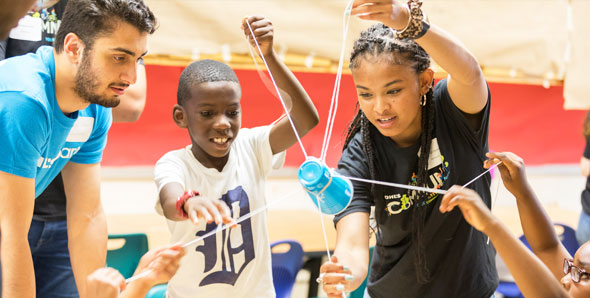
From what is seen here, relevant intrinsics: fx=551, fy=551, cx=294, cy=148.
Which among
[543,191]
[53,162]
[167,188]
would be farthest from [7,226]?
[543,191]

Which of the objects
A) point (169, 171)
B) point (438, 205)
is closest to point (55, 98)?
point (169, 171)

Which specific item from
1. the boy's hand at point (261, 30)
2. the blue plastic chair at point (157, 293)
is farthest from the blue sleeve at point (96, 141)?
the blue plastic chair at point (157, 293)

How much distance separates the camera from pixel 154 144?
236 cm

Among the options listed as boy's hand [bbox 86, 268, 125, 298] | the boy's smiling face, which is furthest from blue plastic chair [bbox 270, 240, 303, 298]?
boy's hand [bbox 86, 268, 125, 298]

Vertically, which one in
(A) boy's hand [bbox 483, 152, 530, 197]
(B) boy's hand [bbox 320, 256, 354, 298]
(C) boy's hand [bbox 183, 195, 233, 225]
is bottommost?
(B) boy's hand [bbox 320, 256, 354, 298]

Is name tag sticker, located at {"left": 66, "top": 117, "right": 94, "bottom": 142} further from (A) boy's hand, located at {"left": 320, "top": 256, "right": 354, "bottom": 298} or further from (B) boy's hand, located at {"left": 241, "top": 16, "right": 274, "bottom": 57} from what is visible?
(A) boy's hand, located at {"left": 320, "top": 256, "right": 354, "bottom": 298}

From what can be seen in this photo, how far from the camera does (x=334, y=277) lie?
0.92 metres

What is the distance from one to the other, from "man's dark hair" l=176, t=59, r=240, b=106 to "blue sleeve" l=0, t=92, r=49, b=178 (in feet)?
1.23

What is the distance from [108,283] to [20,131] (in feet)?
1.15

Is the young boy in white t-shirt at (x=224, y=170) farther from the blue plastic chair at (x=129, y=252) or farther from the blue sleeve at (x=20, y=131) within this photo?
the blue plastic chair at (x=129, y=252)

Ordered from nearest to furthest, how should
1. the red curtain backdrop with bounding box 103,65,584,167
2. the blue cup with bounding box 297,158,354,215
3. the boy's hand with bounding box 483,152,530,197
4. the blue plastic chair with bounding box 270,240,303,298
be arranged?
the blue cup with bounding box 297,158,354,215
the boy's hand with bounding box 483,152,530,197
the blue plastic chair with bounding box 270,240,303,298
the red curtain backdrop with bounding box 103,65,584,167

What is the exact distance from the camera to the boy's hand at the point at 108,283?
2.99 feet

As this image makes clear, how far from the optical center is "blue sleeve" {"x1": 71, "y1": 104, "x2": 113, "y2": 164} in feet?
4.24

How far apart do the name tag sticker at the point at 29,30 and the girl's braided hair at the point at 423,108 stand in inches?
31.3
